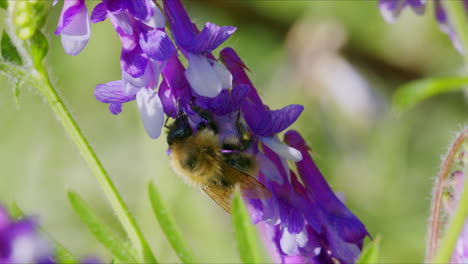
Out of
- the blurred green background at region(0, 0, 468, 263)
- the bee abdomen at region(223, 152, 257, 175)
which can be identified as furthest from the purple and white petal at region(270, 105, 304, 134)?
the blurred green background at region(0, 0, 468, 263)

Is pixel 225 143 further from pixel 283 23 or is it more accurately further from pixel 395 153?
pixel 283 23

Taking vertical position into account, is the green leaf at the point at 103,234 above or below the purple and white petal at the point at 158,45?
below

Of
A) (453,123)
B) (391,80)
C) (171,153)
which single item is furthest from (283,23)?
(171,153)

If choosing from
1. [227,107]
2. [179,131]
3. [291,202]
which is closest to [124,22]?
[227,107]

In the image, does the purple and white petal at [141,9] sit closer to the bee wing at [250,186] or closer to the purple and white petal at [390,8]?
the bee wing at [250,186]

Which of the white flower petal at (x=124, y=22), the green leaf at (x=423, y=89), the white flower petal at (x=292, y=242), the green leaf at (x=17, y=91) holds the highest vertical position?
the white flower petal at (x=124, y=22)

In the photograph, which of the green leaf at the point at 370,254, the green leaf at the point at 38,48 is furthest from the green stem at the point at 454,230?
the green leaf at the point at 38,48

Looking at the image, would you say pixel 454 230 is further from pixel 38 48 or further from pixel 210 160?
pixel 38 48
